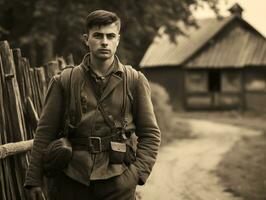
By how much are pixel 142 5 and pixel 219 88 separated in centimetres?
1431

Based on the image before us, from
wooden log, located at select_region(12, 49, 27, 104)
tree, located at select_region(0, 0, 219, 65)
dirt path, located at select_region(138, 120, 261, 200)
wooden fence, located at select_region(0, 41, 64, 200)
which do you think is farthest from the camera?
tree, located at select_region(0, 0, 219, 65)

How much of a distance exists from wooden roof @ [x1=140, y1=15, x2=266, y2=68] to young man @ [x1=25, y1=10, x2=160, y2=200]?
24.5m

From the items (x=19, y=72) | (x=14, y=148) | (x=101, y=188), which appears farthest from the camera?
(x=19, y=72)

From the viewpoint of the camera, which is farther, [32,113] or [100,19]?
[32,113]

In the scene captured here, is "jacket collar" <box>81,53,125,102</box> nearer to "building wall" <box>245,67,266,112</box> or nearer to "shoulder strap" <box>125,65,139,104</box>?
"shoulder strap" <box>125,65,139,104</box>

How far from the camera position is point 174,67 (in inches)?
1200

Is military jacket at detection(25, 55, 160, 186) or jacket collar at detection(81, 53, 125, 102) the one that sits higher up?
jacket collar at detection(81, 53, 125, 102)

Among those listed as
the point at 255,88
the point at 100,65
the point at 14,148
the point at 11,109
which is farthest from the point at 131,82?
the point at 255,88

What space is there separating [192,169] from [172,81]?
2027 cm

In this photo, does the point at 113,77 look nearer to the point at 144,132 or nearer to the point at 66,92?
the point at 66,92

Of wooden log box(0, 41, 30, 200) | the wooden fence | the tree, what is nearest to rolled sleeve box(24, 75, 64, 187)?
the wooden fence

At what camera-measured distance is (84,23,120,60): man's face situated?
3.75 m

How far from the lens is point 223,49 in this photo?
29203mm

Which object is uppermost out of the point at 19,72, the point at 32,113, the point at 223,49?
the point at 19,72
